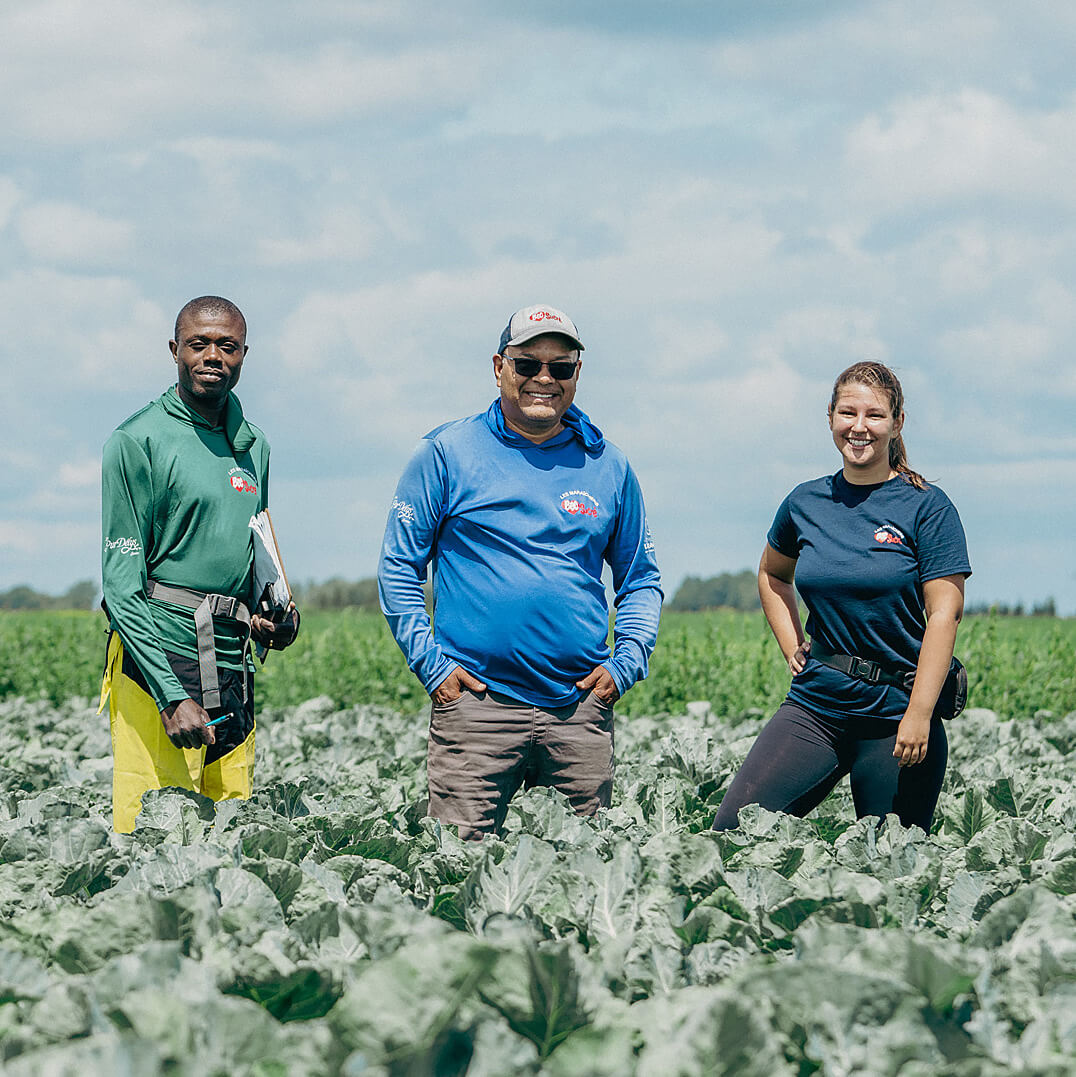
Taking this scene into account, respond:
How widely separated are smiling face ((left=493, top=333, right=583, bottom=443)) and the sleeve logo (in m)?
1.32

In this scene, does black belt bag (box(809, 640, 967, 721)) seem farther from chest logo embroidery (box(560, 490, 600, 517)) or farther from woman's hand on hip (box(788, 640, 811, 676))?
chest logo embroidery (box(560, 490, 600, 517))

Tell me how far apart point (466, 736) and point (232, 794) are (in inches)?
40.4

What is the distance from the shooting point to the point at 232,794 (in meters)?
4.86

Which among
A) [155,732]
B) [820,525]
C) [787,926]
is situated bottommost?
[787,926]

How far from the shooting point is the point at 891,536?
452cm

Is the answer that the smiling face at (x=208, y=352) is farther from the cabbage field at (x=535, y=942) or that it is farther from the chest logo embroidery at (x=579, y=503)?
the cabbage field at (x=535, y=942)

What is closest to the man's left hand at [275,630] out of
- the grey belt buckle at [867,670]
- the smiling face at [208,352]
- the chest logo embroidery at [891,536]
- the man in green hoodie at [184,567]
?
the man in green hoodie at [184,567]

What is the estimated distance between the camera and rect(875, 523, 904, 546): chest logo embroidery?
14.8 feet

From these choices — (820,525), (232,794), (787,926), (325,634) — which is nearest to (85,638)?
(325,634)

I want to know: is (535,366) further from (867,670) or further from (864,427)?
(867,670)

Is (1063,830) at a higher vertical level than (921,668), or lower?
lower

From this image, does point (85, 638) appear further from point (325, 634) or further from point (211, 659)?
point (211, 659)

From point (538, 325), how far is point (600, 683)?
122cm

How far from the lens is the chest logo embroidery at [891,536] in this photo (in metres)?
4.51
